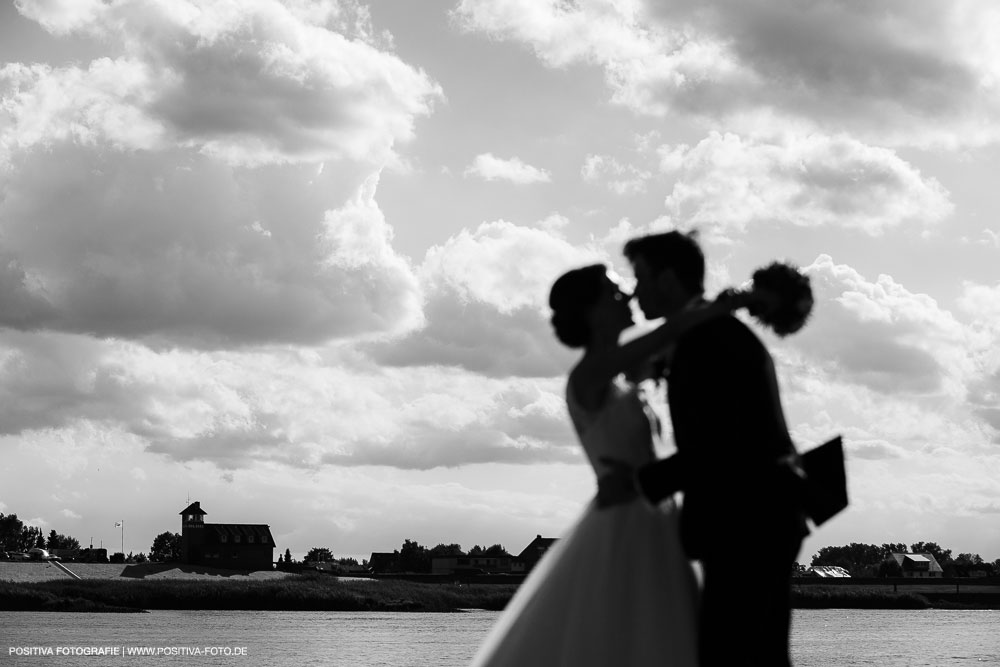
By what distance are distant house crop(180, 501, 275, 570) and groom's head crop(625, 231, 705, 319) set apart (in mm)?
137050

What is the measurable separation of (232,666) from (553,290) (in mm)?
25312

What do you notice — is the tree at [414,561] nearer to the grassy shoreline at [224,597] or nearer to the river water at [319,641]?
the grassy shoreline at [224,597]

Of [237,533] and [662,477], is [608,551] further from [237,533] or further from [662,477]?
[237,533]

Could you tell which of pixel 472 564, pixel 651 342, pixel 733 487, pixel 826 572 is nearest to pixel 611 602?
pixel 733 487

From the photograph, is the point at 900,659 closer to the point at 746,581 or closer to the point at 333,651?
the point at 333,651

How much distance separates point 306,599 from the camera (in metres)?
75.8

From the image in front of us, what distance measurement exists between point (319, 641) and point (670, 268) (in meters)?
38.8

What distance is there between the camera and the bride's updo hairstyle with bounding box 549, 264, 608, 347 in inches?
207

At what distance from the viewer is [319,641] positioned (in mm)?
41625

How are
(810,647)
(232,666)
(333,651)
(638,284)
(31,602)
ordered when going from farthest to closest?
(31,602), (810,647), (333,651), (232,666), (638,284)

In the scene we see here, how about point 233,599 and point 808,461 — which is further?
point 233,599

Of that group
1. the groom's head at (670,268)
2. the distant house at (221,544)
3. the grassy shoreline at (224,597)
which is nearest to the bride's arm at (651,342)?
the groom's head at (670,268)

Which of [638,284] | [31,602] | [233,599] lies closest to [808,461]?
[638,284]

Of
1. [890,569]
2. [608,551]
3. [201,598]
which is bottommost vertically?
[890,569]
